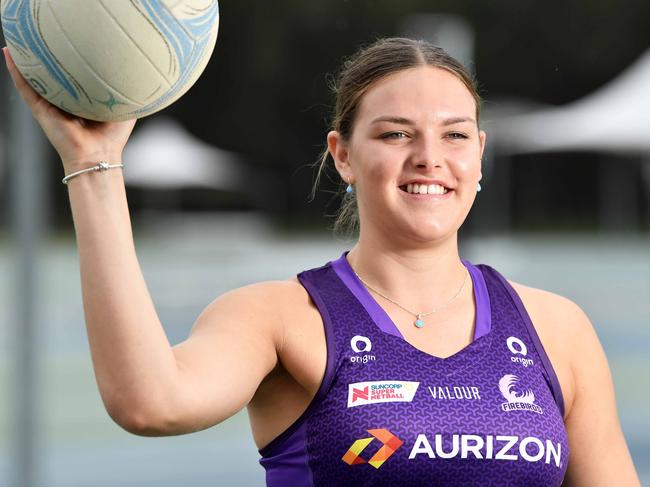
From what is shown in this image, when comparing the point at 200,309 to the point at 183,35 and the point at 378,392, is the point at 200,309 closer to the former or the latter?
the point at 378,392

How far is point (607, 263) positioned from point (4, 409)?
Answer: 635 inches

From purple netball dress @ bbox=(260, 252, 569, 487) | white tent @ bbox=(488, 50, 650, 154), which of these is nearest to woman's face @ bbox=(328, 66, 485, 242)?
purple netball dress @ bbox=(260, 252, 569, 487)

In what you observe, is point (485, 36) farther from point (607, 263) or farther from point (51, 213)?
point (51, 213)

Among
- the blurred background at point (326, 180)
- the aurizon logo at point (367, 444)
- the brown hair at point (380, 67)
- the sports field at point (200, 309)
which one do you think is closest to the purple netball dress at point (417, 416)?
the aurizon logo at point (367, 444)

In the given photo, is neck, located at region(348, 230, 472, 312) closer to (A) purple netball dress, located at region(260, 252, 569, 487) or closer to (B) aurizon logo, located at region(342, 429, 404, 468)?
(A) purple netball dress, located at region(260, 252, 569, 487)

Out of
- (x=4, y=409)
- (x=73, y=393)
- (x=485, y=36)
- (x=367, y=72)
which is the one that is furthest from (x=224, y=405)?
(x=485, y=36)

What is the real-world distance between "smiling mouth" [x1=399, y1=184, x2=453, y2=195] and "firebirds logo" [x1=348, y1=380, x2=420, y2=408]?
390 millimetres

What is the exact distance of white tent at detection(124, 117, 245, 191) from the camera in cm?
2959

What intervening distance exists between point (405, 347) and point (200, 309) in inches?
475

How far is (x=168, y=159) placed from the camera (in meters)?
29.7

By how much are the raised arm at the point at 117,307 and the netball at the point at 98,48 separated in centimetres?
3

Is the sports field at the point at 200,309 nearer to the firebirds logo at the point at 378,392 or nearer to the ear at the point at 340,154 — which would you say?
the ear at the point at 340,154

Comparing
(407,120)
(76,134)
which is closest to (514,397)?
(407,120)

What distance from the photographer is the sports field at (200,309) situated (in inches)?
258
